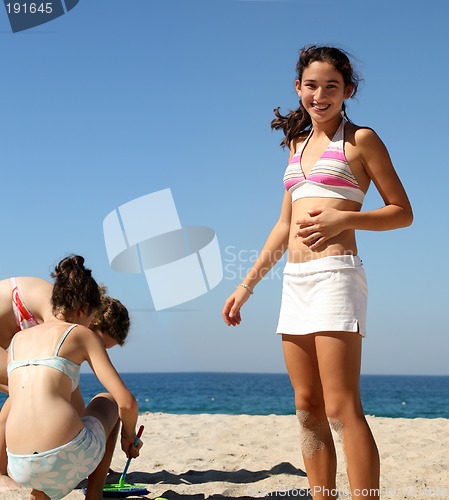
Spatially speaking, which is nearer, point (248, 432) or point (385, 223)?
point (385, 223)

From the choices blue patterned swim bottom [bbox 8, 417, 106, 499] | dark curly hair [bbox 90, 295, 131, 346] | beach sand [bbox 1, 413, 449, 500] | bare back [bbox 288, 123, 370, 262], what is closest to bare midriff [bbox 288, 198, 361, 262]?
bare back [bbox 288, 123, 370, 262]

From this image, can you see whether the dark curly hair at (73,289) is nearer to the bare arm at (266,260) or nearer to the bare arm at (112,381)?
the bare arm at (112,381)

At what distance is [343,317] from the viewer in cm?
253

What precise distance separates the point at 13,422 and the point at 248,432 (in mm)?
3660

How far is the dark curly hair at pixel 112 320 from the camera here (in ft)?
12.6

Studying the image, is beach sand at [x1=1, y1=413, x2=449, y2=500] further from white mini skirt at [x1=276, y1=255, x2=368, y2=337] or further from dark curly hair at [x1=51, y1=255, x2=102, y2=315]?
white mini skirt at [x1=276, y1=255, x2=368, y2=337]

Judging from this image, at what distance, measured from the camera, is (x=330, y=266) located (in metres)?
2.61

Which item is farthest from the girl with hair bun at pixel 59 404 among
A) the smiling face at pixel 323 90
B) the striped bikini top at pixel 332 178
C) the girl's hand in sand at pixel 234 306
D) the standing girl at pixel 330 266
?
the smiling face at pixel 323 90

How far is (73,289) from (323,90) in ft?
4.86

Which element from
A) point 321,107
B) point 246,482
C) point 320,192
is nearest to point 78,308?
point 320,192

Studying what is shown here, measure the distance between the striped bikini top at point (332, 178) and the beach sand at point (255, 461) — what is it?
1.89 m

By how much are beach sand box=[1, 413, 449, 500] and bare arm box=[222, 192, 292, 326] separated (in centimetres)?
130

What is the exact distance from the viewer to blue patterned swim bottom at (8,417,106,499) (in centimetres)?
264

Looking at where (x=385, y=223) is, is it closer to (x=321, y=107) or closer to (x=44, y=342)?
(x=321, y=107)
